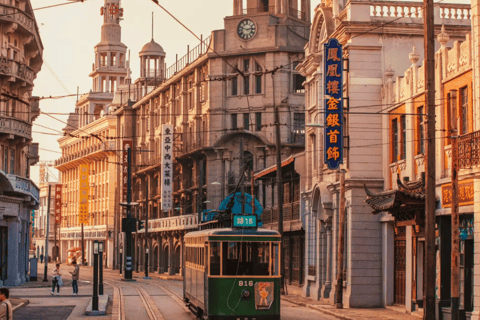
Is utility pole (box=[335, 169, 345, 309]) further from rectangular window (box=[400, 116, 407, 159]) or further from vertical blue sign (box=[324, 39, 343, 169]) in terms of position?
rectangular window (box=[400, 116, 407, 159])

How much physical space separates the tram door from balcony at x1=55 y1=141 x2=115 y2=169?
69584 mm

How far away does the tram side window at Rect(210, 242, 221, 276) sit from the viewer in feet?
83.4

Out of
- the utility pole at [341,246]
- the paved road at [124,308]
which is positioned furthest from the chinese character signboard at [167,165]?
the utility pole at [341,246]

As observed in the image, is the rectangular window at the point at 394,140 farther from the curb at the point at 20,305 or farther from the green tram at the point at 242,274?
the curb at the point at 20,305

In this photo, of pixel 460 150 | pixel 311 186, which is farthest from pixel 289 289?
pixel 460 150

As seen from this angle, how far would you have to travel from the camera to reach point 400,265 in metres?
36.6

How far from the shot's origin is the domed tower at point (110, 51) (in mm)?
130375

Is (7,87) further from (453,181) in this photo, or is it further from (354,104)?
(453,181)

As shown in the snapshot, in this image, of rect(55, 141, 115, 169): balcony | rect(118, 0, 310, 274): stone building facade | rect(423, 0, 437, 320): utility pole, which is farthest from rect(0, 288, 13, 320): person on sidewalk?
rect(55, 141, 115, 169): balcony

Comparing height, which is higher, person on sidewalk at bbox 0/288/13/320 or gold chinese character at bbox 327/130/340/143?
gold chinese character at bbox 327/130/340/143

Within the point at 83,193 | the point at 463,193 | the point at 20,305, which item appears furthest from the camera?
the point at 83,193

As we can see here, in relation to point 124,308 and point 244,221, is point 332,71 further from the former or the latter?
point 244,221

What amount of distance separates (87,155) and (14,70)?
65471 mm

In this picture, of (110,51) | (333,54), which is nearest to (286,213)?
(333,54)
